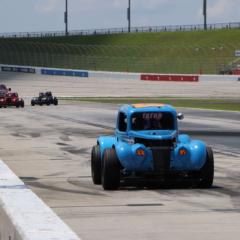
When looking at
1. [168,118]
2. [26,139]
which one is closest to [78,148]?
[26,139]

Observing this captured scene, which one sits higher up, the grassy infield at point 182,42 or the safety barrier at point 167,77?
the grassy infield at point 182,42

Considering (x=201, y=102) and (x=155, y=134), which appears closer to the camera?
(x=155, y=134)

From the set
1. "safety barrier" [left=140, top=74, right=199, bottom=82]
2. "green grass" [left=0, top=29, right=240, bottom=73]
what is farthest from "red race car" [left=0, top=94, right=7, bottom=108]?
"green grass" [left=0, top=29, right=240, bottom=73]

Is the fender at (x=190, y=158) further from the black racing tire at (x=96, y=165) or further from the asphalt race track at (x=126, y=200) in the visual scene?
the black racing tire at (x=96, y=165)

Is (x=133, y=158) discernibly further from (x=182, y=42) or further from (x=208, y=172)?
(x=182, y=42)

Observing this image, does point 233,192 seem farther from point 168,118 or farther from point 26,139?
point 26,139

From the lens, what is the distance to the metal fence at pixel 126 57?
327ft

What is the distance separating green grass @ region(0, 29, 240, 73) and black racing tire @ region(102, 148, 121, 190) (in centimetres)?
8662

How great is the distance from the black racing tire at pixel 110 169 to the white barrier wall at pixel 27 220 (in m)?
4.19

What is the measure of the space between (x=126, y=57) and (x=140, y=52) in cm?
466

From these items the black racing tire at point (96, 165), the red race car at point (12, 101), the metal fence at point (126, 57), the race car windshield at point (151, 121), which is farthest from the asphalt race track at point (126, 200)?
the metal fence at point (126, 57)

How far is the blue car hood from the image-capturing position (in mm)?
12867

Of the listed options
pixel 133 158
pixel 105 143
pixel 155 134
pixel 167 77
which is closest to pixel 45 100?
pixel 167 77

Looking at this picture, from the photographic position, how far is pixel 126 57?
107 m
